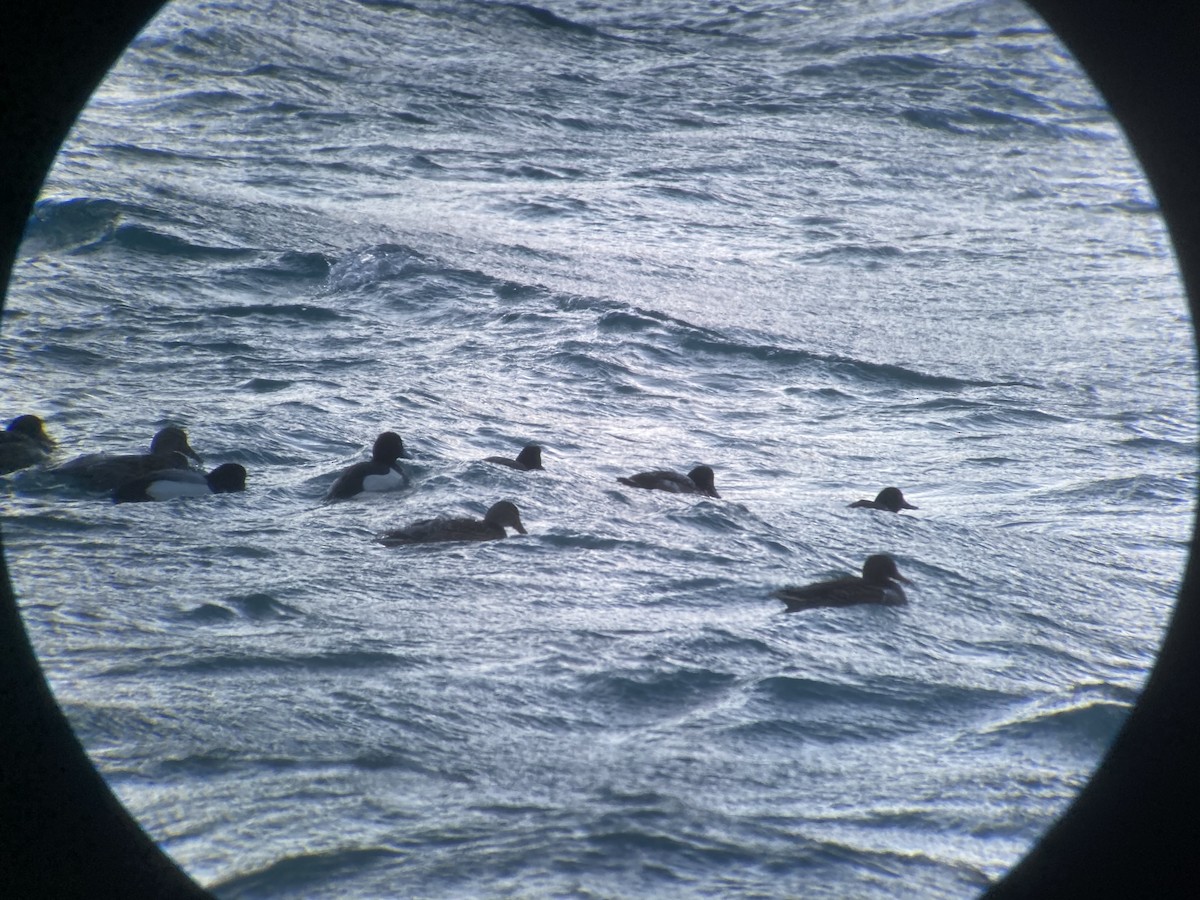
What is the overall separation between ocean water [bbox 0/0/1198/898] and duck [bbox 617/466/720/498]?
160 mm

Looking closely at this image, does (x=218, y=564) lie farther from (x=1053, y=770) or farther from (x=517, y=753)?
(x=1053, y=770)

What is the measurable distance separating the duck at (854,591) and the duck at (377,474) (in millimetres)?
3106

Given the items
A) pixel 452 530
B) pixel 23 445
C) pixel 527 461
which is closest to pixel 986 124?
pixel 527 461

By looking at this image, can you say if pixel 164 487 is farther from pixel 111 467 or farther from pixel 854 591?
pixel 854 591

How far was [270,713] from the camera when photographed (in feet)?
17.5

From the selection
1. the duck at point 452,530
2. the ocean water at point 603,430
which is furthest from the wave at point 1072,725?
the duck at point 452,530

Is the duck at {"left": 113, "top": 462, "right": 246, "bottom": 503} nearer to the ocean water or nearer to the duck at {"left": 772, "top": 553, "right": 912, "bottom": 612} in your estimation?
the ocean water

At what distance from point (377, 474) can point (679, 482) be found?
2.22 meters

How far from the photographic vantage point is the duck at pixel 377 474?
28.8 ft

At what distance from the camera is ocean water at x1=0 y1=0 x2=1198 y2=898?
479cm

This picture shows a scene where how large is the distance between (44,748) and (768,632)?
192 inches

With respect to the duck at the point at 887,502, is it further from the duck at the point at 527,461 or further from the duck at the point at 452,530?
the duck at the point at 452,530

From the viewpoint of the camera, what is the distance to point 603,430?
11680mm

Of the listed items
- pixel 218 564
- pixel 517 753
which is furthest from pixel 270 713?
pixel 218 564
